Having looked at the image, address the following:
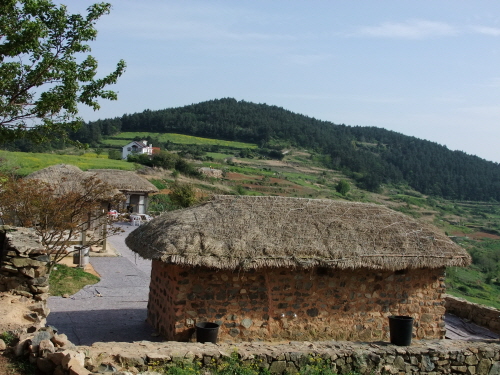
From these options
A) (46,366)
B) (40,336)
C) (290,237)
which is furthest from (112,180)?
(46,366)

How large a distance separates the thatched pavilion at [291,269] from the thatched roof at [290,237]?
22 mm

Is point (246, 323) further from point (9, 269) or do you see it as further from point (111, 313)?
point (9, 269)

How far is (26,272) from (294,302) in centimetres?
500

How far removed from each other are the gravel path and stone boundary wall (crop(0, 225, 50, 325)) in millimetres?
2176

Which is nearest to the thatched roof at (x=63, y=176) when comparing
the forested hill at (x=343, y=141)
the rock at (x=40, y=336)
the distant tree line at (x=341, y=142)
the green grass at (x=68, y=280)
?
the green grass at (x=68, y=280)

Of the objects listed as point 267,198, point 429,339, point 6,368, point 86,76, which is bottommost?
point 429,339

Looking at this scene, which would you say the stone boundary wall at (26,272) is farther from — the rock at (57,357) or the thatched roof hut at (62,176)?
the thatched roof hut at (62,176)

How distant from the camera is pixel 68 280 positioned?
48.2ft

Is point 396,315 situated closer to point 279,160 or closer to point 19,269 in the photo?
point 19,269

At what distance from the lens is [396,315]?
10.6m

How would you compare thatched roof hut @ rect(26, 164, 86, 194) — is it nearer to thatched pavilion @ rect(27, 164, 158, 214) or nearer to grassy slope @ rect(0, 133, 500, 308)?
thatched pavilion @ rect(27, 164, 158, 214)

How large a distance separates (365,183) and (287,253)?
60.7m

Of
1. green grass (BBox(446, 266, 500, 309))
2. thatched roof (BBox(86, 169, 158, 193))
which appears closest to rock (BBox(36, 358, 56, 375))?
green grass (BBox(446, 266, 500, 309))

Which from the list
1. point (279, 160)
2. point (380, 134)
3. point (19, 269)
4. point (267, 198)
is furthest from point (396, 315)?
point (380, 134)
